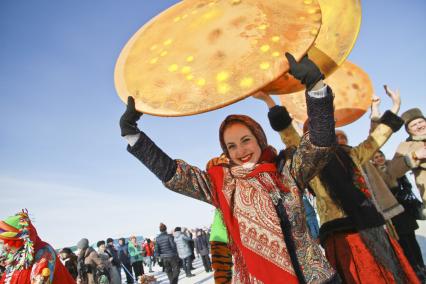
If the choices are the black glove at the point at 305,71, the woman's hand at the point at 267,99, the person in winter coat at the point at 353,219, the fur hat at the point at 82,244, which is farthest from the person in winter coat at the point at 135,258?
the black glove at the point at 305,71

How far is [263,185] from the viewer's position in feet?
5.38

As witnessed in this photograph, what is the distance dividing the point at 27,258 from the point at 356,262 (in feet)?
10.3

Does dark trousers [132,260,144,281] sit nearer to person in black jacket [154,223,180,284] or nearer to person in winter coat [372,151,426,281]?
person in black jacket [154,223,180,284]

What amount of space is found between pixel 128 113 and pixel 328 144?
976mm

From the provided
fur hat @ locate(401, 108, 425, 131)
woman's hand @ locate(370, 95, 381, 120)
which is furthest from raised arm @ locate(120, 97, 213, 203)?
fur hat @ locate(401, 108, 425, 131)

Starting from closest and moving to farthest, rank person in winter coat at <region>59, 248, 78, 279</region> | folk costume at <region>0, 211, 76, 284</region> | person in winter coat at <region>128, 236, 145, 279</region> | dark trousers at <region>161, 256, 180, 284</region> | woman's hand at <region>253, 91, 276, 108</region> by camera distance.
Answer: woman's hand at <region>253, 91, 276, 108</region>
folk costume at <region>0, 211, 76, 284</region>
person in winter coat at <region>59, 248, 78, 279</region>
dark trousers at <region>161, 256, 180, 284</region>
person in winter coat at <region>128, 236, 145, 279</region>

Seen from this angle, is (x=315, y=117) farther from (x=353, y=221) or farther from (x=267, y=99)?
(x=353, y=221)

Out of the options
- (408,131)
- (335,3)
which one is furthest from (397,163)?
(335,3)

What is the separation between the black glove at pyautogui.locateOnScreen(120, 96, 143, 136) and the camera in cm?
153

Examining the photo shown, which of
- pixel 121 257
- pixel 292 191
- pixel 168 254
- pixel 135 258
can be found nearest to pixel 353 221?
pixel 292 191

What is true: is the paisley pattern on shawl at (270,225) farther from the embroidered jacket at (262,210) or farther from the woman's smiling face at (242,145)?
the woman's smiling face at (242,145)

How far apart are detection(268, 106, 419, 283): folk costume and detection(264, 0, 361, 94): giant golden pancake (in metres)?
0.53

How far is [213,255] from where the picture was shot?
2.12 meters

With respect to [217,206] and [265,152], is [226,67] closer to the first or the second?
[265,152]
